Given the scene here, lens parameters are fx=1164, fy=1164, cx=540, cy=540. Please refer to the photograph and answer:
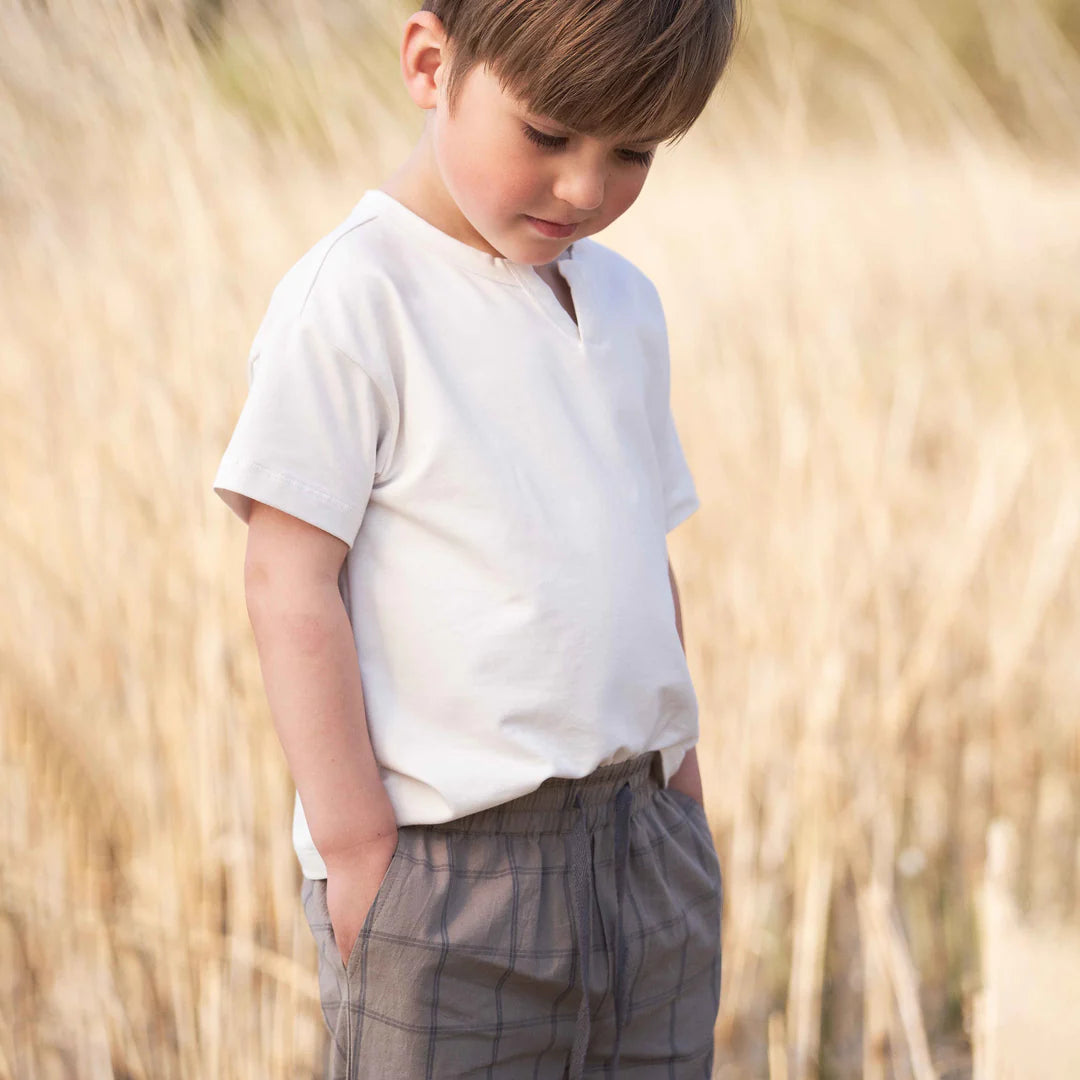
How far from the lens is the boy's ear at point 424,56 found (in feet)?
2.16

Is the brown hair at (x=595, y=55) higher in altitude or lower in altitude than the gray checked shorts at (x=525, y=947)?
higher

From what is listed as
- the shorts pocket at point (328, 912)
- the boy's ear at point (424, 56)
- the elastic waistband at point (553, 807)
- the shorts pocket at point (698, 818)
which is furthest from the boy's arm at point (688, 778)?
the boy's ear at point (424, 56)

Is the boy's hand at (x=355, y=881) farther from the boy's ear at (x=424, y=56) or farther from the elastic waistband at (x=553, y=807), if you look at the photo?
the boy's ear at (x=424, y=56)

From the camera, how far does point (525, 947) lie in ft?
2.19

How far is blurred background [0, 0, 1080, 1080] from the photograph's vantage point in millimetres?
1145

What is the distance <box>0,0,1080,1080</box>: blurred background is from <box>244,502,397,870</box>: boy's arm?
56 cm

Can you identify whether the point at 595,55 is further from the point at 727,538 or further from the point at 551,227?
the point at 727,538

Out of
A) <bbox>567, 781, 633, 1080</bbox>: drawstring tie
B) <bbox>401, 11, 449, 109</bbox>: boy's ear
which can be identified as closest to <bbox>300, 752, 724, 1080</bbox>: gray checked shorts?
<bbox>567, 781, 633, 1080</bbox>: drawstring tie

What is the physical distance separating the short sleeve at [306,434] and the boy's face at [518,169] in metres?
0.12

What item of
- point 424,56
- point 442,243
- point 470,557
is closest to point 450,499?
point 470,557

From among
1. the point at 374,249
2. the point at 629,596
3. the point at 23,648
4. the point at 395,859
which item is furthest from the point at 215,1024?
the point at 374,249

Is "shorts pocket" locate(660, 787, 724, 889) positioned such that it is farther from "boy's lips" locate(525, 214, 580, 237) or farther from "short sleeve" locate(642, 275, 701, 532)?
"boy's lips" locate(525, 214, 580, 237)

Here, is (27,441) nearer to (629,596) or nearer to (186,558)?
(186,558)

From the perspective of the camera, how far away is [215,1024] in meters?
1.08
